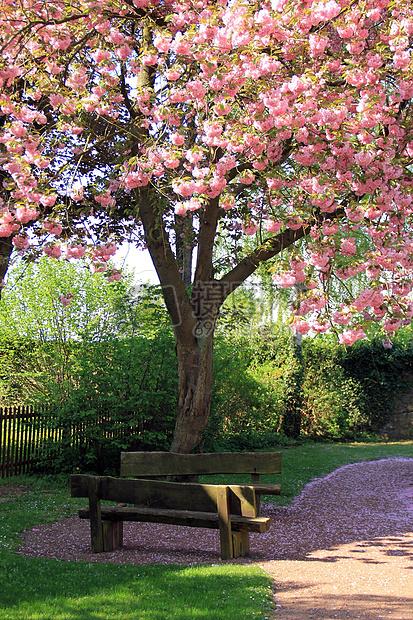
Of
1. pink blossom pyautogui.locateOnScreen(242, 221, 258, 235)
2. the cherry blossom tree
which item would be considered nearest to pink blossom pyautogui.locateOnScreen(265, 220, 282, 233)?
the cherry blossom tree

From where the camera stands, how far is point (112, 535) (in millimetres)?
7492

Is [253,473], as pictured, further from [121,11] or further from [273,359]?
[273,359]

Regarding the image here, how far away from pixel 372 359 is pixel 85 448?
38.6 ft

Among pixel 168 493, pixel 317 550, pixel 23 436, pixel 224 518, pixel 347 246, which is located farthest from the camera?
pixel 23 436

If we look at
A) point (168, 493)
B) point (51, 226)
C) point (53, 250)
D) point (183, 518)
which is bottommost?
point (183, 518)

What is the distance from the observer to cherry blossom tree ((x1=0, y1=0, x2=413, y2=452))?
7785 millimetres

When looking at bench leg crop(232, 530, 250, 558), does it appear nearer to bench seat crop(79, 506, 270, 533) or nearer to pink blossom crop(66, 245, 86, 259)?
bench seat crop(79, 506, 270, 533)

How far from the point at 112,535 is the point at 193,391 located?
3764mm

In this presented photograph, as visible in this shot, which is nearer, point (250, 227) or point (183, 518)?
point (183, 518)

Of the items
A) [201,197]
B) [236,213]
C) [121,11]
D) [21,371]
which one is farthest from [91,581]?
[21,371]

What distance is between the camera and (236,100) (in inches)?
343

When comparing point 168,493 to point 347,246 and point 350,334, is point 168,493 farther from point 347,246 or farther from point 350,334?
point 347,246

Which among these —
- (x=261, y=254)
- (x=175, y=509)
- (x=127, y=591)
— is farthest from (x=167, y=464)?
(x=261, y=254)

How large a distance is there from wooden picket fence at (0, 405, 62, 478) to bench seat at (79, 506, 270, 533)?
19.1 feet
